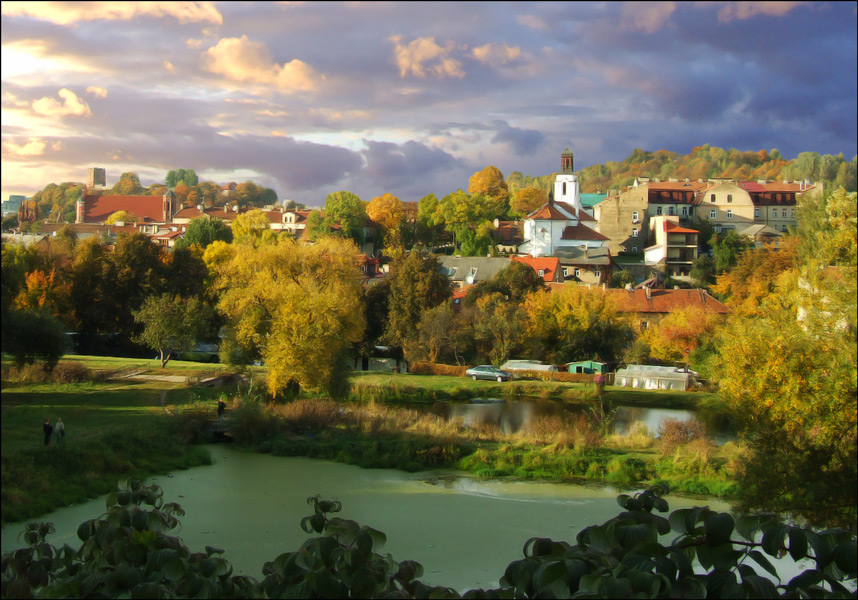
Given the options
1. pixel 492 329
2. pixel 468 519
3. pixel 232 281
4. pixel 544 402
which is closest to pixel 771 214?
pixel 492 329

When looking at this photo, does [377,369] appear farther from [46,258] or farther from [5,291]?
[5,291]

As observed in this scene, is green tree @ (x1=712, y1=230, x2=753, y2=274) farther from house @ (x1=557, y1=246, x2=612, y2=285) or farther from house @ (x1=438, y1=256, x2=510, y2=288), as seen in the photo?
house @ (x1=438, y1=256, x2=510, y2=288)

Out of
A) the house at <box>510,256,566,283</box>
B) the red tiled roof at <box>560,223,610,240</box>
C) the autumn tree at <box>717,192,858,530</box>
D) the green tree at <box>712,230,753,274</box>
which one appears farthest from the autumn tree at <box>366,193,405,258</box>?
the autumn tree at <box>717,192,858,530</box>

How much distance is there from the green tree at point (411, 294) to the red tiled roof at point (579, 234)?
21544 mm

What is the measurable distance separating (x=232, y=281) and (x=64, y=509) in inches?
599

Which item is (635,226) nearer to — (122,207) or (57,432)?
(57,432)

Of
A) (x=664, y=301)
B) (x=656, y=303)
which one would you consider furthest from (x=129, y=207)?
(x=664, y=301)

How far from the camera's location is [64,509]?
10.6 metres

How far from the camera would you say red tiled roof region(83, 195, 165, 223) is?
76.5m

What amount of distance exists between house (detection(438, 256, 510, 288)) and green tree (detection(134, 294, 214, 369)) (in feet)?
58.7

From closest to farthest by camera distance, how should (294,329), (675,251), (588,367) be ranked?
(294,329) → (588,367) → (675,251)

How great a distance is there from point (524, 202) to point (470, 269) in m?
22.7

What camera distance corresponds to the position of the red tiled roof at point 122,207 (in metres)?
76.5

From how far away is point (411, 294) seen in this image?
29.3 metres
